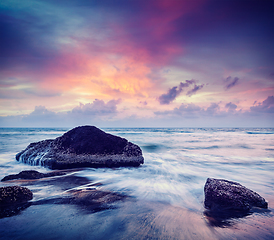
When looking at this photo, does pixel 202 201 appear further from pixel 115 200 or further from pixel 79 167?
pixel 79 167

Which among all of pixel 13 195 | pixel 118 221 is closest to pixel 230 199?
pixel 118 221

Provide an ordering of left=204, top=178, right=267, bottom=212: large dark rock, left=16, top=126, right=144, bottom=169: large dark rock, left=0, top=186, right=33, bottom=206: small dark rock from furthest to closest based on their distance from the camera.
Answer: left=16, top=126, right=144, bottom=169: large dark rock
left=204, top=178, right=267, bottom=212: large dark rock
left=0, top=186, right=33, bottom=206: small dark rock

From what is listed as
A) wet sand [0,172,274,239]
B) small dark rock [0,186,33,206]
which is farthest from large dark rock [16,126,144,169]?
small dark rock [0,186,33,206]

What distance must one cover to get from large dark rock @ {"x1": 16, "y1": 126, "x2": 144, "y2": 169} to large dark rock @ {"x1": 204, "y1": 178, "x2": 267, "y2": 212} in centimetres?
385

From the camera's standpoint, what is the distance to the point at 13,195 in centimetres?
333

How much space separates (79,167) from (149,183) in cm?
308

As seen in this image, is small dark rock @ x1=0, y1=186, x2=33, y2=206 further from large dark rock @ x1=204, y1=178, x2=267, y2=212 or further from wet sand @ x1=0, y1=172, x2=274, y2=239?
large dark rock @ x1=204, y1=178, x2=267, y2=212

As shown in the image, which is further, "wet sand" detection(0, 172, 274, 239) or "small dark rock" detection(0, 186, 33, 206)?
"small dark rock" detection(0, 186, 33, 206)

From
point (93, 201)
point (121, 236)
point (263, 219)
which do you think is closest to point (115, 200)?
point (93, 201)

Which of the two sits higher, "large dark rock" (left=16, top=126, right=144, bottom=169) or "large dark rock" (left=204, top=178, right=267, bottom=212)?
"large dark rock" (left=16, top=126, right=144, bottom=169)

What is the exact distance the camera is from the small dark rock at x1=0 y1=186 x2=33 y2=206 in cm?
320

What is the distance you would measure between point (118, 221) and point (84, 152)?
421 centimetres

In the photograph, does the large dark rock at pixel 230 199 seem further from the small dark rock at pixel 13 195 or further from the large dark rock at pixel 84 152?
the small dark rock at pixel 13 195

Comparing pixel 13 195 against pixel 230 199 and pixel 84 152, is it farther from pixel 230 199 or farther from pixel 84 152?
pixel 230 199
